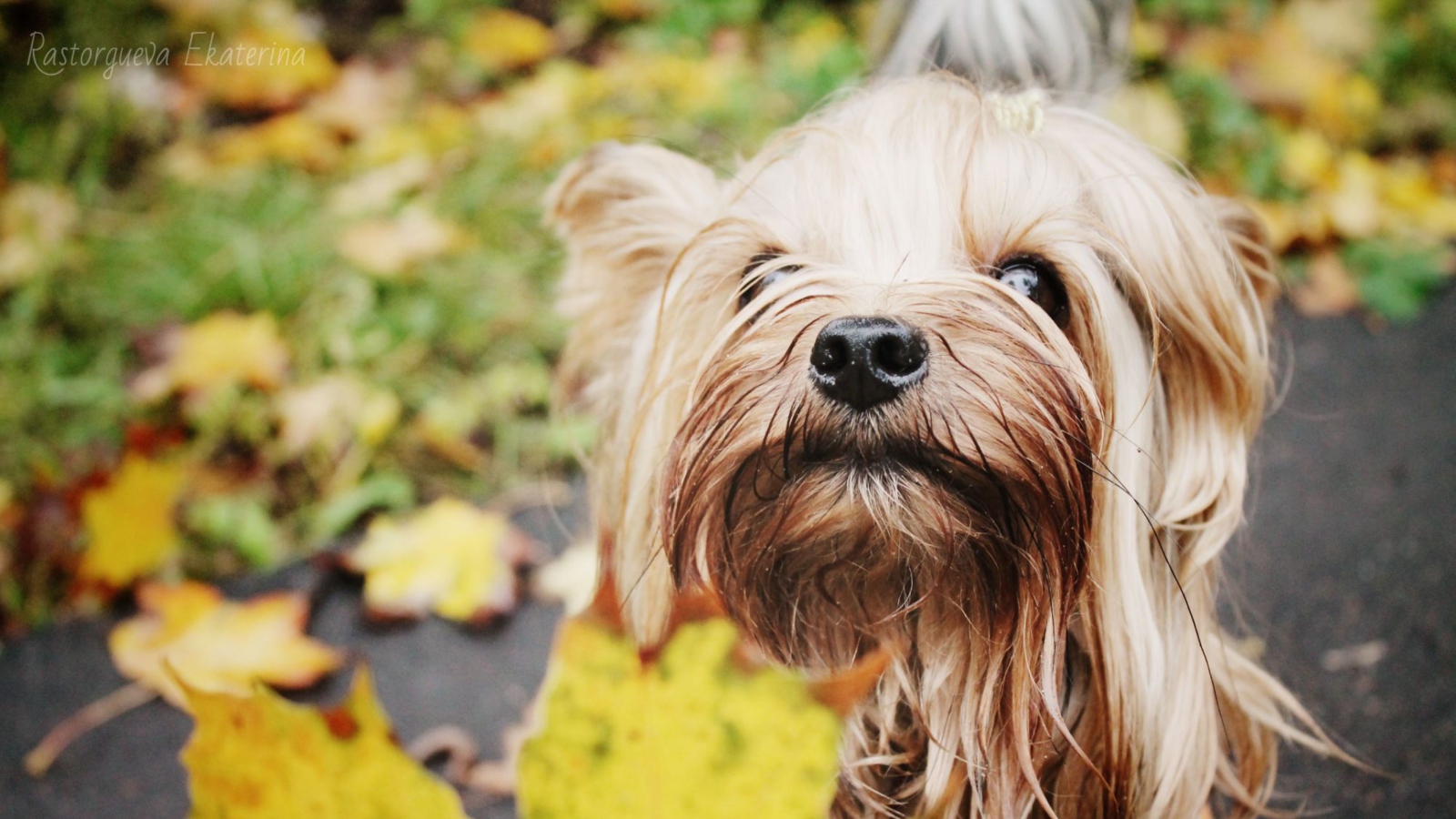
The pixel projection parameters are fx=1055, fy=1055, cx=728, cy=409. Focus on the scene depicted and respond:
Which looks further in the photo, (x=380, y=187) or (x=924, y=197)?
(x=380, y=187)

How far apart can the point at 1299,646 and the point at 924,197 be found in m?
1.40

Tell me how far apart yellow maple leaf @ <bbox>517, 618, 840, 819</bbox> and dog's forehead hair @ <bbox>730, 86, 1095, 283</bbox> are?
71 centimetres

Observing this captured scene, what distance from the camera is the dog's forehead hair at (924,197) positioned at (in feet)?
4.07

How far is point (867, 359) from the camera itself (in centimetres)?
104

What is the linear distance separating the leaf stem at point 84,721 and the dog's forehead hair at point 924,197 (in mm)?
1547

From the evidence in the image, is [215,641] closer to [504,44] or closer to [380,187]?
[380,187]

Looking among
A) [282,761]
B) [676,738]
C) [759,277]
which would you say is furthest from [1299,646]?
[282,761]

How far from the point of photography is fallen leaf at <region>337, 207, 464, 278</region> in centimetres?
286

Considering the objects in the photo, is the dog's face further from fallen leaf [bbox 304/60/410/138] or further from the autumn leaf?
fallen leaf [bbox 304/60/410/138]


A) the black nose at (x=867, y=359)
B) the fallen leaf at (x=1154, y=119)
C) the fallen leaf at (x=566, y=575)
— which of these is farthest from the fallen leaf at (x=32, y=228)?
the fallen leaf at (x=1154, y=119)

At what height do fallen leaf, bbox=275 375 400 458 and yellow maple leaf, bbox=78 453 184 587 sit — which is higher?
fallen leaf, bbox=275 375 400 458

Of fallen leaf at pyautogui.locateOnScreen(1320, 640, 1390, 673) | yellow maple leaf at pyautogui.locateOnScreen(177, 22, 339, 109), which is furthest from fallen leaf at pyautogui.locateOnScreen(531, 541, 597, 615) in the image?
yellow maple leaf at pyautogui.locateOnScreen(177, 22, 339, 109)

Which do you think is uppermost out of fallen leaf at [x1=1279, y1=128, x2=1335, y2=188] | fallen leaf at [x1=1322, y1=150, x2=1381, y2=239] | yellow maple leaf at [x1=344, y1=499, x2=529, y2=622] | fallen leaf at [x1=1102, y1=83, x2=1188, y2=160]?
fallen leaf at [x1=1102, y1=83, x2=1188, y2=160]

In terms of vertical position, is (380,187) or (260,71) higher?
(260,71)
